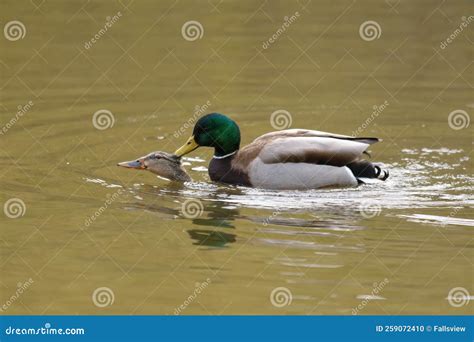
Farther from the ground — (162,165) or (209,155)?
(209,155)

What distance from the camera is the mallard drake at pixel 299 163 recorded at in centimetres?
1201

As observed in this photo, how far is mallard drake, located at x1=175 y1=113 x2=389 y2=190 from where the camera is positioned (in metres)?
12.0

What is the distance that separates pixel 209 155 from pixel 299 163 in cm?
212

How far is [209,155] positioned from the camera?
13.9 m

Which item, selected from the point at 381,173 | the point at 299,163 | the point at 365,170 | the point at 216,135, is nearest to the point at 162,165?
the point at 216,135

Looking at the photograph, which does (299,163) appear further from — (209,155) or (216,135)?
(209,155)

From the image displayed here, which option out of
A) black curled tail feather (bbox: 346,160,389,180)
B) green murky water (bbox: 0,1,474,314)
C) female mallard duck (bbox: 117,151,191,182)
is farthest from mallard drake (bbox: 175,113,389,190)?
female mallard duck (bbox: 117,151,191,182)

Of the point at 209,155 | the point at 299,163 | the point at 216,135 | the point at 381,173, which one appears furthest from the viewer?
the point at 209,155

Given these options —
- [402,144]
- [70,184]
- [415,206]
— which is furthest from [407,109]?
[70,184]

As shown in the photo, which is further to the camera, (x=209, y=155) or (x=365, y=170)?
(x=209, y=155)

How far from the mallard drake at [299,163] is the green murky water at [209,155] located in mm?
196

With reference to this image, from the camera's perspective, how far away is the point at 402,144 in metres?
13.8

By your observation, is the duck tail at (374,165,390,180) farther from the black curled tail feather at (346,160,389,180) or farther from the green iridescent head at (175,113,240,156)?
the green iridescent head at (175,113,240,156)

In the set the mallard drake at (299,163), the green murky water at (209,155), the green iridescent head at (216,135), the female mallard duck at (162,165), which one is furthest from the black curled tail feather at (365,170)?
the female mallard duck at (162,165)
